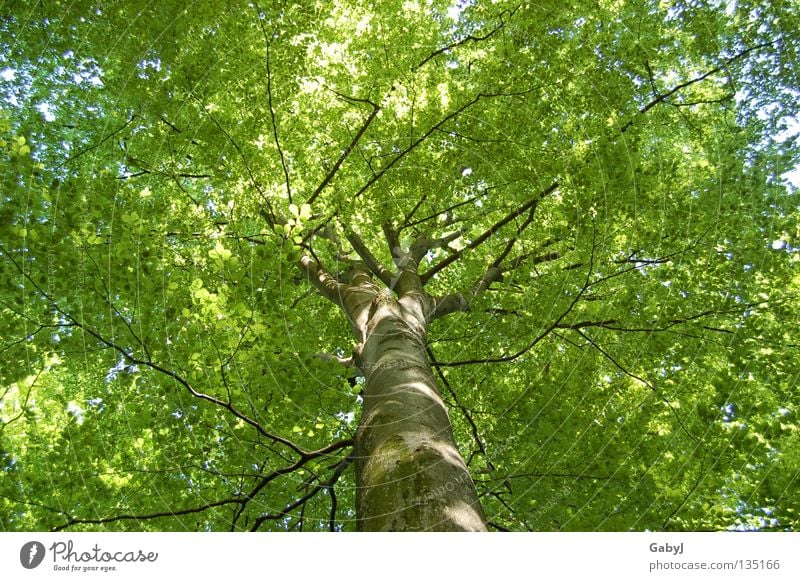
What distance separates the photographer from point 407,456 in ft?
10.1

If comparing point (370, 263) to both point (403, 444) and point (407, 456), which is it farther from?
point (407, 456)

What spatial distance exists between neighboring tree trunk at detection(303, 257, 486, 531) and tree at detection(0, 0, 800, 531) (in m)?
0.04

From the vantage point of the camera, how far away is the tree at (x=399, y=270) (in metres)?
4.11

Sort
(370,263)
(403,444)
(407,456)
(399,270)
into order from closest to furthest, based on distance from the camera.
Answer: (407,456)
(403,444)
(399,270)
(370,263)

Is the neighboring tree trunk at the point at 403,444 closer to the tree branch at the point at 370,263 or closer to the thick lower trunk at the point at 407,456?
the thick lower trunk at the point at 407,456

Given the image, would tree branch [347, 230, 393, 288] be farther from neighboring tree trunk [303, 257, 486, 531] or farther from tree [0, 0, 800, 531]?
neighboring tree trunk [303, 257, 486, 531]

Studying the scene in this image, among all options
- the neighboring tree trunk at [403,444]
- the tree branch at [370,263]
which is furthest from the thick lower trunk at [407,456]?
the tree branch at [370,263]

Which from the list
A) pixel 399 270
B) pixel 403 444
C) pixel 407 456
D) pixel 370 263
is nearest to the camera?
pixel 407 456

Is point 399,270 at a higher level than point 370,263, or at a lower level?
lower

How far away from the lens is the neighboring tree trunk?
277cm

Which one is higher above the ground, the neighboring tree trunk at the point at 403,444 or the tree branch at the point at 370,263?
the tree branch at the point at 370,263

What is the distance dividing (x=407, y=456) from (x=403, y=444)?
13 centimetres

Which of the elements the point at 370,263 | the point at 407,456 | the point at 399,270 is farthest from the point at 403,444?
the point at 370,263

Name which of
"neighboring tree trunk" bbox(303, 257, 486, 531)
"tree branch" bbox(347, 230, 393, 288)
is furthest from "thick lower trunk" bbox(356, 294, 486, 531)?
"tree branch" bbox(347, 230, 393, 288)
